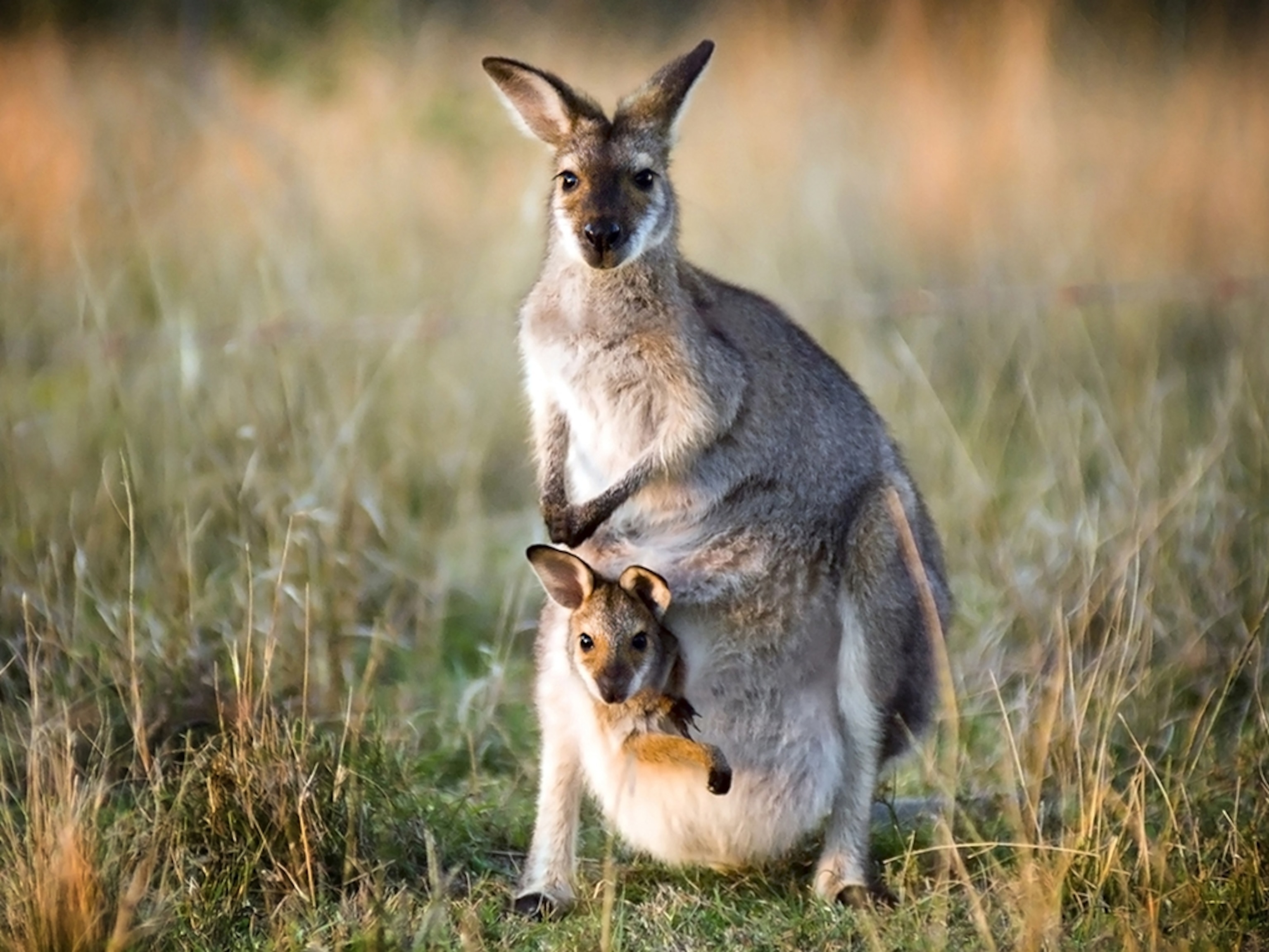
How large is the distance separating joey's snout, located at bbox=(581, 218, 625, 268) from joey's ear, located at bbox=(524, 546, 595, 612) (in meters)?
0.65

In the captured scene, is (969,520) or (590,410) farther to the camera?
(969,520)

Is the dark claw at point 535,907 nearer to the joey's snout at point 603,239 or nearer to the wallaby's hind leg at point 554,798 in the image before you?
the wallaby's hind leg at point 554,798

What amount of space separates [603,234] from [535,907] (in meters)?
1.44

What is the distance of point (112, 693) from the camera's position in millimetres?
4332

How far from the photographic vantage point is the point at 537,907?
11.6ft

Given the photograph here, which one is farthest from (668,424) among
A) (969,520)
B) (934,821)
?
(969,520)

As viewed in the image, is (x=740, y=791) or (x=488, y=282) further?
(x=488, y=282)

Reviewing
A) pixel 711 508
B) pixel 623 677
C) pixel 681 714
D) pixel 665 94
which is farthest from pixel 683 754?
pixel 665 94

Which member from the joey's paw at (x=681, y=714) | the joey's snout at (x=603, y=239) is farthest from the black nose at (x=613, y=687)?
the joey's snout at (x=603, y=239)

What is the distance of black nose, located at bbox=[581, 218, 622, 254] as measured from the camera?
370 cm

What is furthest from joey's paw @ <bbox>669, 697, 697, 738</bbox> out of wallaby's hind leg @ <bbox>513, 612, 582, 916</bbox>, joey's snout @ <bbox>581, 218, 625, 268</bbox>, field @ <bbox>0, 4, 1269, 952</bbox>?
→ joey's snout @ <bbox>581, 218, 625, 268</bbox>

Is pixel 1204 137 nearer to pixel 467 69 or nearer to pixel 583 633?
pixel 467 69

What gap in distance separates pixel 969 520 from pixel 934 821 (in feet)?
6.63

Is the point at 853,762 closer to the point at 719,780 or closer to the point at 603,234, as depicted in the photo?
the point at 719,780
